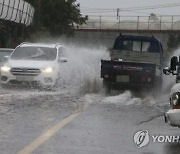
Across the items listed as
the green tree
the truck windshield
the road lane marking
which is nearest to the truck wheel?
the truck windshield

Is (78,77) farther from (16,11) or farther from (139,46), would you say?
(16,11)

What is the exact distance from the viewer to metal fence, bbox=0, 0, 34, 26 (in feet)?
113

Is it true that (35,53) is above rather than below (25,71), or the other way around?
above

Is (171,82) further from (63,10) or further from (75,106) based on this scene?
(63,10)

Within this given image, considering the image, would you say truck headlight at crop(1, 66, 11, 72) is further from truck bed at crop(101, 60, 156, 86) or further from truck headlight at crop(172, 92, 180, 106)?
truck headlight at crop(172, 92, 180, 106)

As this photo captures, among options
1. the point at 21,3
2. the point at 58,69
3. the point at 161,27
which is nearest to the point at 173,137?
the point at 58,69

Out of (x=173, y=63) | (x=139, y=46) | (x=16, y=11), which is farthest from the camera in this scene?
(x=16, y=11)

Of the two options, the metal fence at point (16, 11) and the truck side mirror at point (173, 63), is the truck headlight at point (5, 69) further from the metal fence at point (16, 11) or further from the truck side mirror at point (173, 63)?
the metal fence at point (16, 11)

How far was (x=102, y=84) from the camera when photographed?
2019 centimetres

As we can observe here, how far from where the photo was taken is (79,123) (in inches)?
439

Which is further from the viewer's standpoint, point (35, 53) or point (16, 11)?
point (16, 11)

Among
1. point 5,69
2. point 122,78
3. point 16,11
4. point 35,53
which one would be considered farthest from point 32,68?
point 16,11

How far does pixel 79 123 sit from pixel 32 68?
7.43m

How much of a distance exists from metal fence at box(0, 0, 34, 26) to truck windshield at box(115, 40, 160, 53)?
13.5 m
